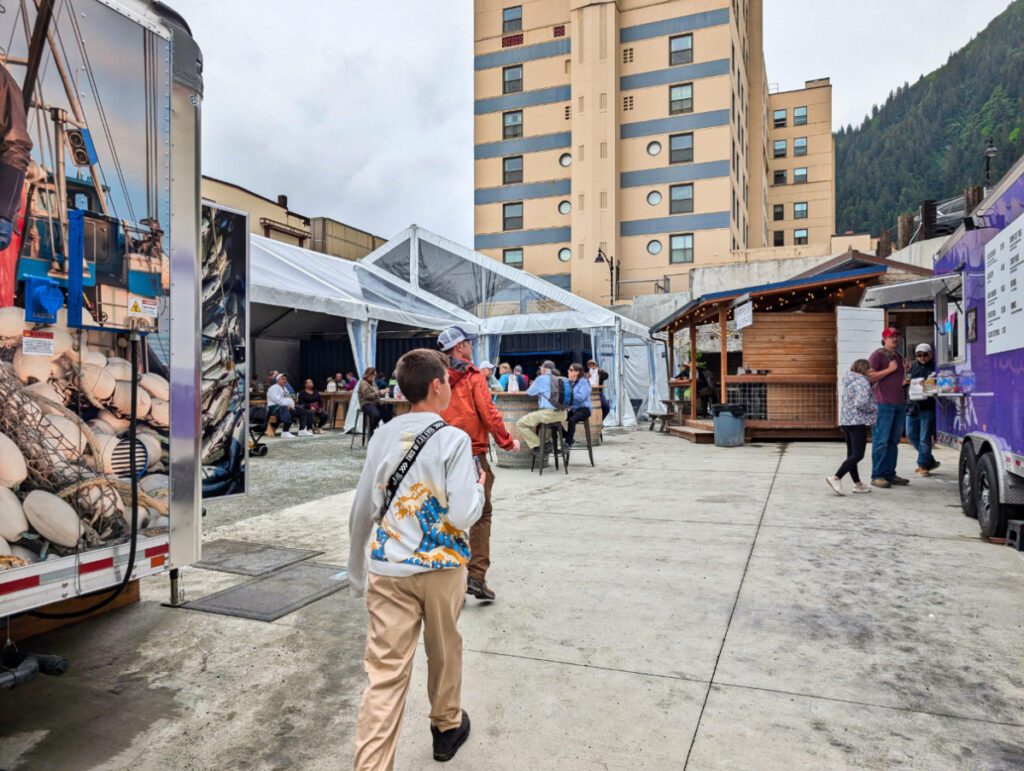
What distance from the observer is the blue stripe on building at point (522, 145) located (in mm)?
34281

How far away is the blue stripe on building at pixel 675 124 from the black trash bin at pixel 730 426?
2270cm

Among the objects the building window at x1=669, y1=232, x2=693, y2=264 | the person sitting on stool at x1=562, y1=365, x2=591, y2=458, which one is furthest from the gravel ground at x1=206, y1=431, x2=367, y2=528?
the building window at x1=669, y1=232, x2=693, y2=264

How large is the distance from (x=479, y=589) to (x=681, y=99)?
1301 inches

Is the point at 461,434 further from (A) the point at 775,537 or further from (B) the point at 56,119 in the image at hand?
(A) the point at 775,537

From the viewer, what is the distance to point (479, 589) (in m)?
4.30

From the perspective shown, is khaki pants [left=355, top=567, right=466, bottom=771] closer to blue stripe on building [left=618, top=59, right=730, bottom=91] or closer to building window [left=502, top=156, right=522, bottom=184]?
blue stripe on building [left=618, top=59, right=730, bottom=91]

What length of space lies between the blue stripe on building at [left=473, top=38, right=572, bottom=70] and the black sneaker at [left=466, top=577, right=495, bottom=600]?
35.3m

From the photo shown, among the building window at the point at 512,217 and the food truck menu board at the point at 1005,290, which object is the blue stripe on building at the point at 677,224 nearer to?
the building window at the point at 512,217

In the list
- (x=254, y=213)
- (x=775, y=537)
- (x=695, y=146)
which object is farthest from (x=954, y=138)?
(x=775, y=537)

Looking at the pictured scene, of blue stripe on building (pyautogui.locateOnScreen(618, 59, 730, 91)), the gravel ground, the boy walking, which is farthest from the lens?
blue stripe on building (pyautogui.locateOnScreen(618, 59, 730, 91))

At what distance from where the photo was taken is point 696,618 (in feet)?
13.1

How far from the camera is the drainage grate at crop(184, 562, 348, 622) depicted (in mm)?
4207

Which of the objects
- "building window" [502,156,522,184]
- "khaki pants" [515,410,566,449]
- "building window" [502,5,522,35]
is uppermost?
"building window" [502,5,522,35]

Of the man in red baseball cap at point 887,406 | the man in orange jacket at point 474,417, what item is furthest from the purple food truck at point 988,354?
the man in orange jacket at point 474,417
